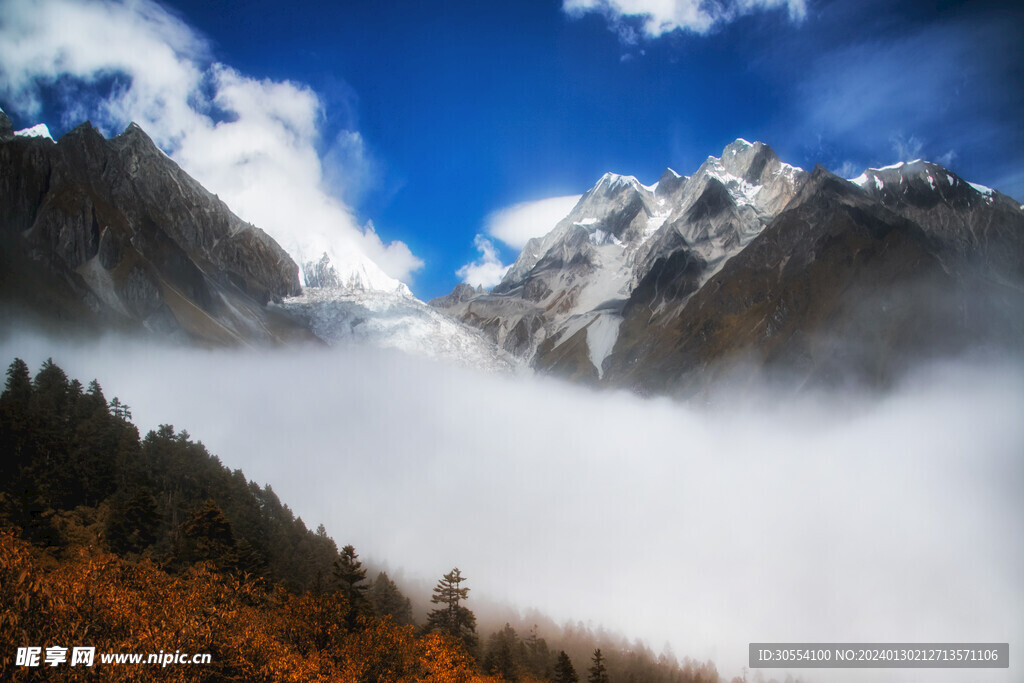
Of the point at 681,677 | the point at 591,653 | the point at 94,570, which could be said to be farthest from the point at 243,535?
the point at 681,677

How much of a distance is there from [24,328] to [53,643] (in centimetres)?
17259

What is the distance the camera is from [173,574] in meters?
57.0

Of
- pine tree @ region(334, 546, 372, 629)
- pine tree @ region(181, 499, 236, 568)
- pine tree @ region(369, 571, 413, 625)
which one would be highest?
pine tree @ region(181, 499, 236, 568)

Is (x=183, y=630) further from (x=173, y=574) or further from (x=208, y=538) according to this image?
(x=208, y=538)

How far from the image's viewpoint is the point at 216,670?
3466 cm

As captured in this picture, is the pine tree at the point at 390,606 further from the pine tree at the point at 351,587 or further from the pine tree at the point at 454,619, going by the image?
the pine tree at the point at 351,587

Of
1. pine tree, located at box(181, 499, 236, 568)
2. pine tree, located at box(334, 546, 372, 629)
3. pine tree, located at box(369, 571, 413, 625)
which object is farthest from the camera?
pine tree, located at box(369, 571, 413, 625)

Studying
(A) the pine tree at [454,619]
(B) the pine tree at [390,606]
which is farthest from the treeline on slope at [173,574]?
(B) the pine tree at [390,606]

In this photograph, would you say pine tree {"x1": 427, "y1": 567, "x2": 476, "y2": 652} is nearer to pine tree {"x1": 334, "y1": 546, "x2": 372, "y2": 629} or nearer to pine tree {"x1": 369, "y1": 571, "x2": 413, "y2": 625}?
pine tree {"x1": 369, "y1": 571, "x2": 413, "y2": 625}

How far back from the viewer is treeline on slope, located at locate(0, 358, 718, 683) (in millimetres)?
32406

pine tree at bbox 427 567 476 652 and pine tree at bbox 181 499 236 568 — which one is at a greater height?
pine tree at bbox 181 499 236 568

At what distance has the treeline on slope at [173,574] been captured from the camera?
32.4 meters

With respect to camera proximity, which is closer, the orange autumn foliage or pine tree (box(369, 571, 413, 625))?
the orange autumn foliage

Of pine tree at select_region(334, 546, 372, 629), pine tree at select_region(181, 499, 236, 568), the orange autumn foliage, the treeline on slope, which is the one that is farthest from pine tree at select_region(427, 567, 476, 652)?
pine tree at select_region(181, 499, 236, 568)
